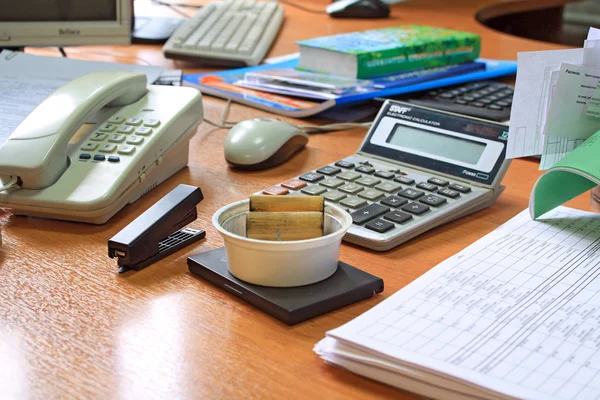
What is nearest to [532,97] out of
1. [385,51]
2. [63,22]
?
[385,51]

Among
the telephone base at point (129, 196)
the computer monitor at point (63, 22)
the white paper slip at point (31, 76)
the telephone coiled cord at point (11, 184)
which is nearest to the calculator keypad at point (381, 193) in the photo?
the telephone base at point (129, 196)

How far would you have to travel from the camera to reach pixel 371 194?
0.70m

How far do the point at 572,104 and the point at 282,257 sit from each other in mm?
336

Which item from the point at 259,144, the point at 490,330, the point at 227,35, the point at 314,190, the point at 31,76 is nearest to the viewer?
the point at 490,330

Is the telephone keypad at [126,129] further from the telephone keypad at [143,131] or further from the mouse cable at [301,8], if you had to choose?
Result: the mouse cable at [301,8]

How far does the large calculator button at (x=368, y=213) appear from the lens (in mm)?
651

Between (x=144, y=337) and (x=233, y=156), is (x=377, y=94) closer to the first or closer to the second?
(x=233, y=156)

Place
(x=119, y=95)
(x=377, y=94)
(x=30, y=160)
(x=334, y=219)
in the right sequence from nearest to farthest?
(x=334, y=219)
(x=30, y=160)
(x=119, y=95)
(x=377, y=94)

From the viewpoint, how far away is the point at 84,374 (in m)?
0.45

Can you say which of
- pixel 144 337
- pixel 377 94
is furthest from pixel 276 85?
pixel 144 337

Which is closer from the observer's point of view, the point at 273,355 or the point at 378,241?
the point at 273,355

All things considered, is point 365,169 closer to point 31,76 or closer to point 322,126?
point 322,126

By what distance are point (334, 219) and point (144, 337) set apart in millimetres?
169

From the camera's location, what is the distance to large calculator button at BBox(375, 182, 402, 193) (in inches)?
27.9
